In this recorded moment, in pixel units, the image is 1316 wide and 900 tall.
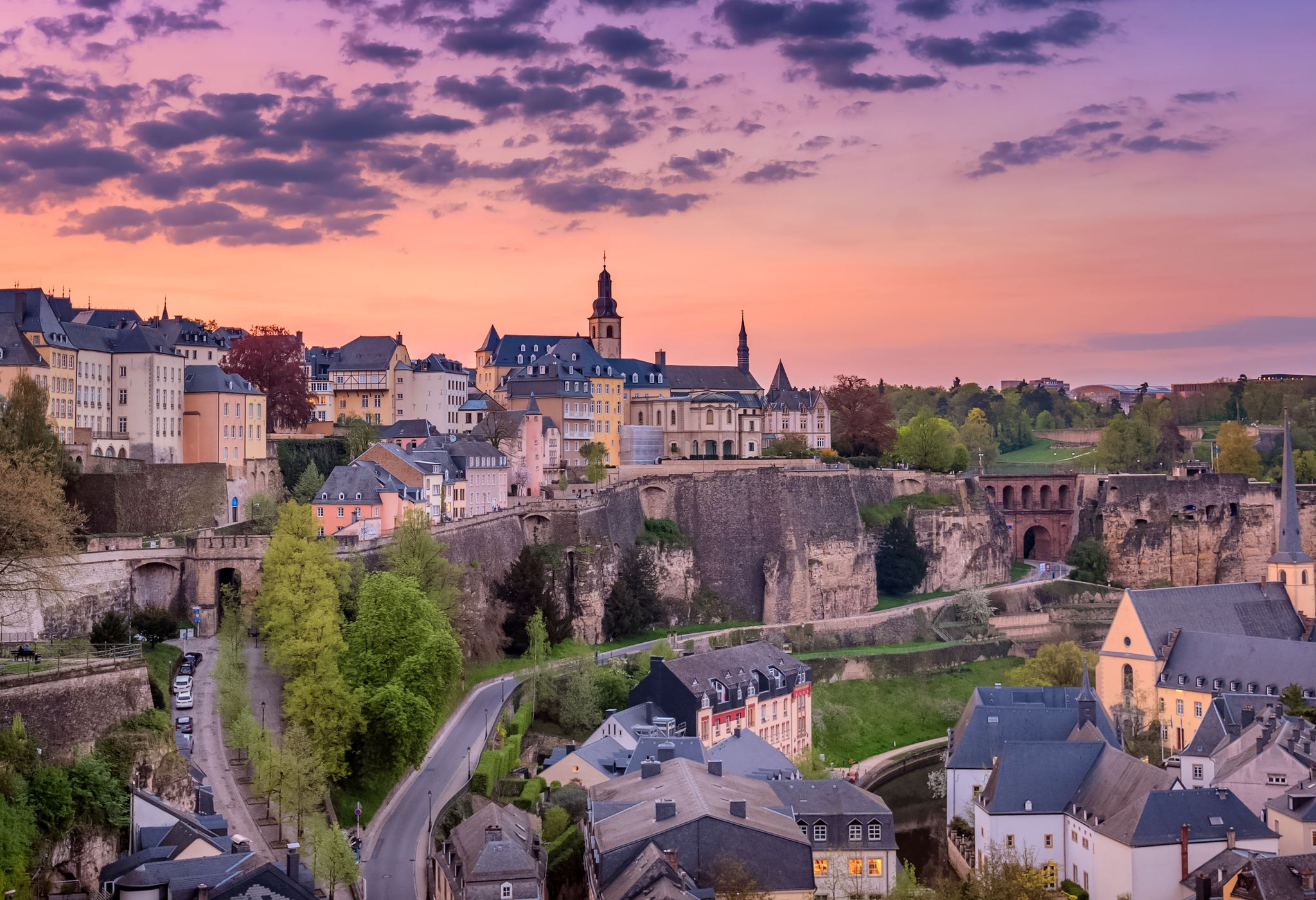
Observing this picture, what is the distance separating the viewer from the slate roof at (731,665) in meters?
55.7

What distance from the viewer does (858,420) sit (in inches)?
3708

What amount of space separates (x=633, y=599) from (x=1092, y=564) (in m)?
35.7

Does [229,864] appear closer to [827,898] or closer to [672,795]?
[672,795]

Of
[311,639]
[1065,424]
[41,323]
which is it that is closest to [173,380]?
[41,323]

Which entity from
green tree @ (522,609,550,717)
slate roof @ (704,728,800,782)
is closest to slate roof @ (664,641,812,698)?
slate roof @ (704,728,800,782)

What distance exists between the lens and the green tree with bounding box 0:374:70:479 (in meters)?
48.4

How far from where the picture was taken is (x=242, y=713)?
4047cm

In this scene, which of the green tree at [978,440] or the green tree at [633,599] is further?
the green tree at [978,440]

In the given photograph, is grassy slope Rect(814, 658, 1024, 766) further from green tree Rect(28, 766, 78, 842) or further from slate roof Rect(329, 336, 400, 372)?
green tree Rect(28, 766, 78, 842)

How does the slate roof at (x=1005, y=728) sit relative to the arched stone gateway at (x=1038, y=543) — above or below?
below

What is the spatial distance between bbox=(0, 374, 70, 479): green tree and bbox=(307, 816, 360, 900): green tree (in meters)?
18.2

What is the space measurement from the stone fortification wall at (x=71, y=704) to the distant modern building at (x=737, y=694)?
70.4ft

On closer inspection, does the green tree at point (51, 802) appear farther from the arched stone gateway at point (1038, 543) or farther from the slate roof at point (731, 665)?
the arched stone gateway at point (1038, 543)

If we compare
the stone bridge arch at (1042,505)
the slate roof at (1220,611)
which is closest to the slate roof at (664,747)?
the slate roof at (1220,611)
